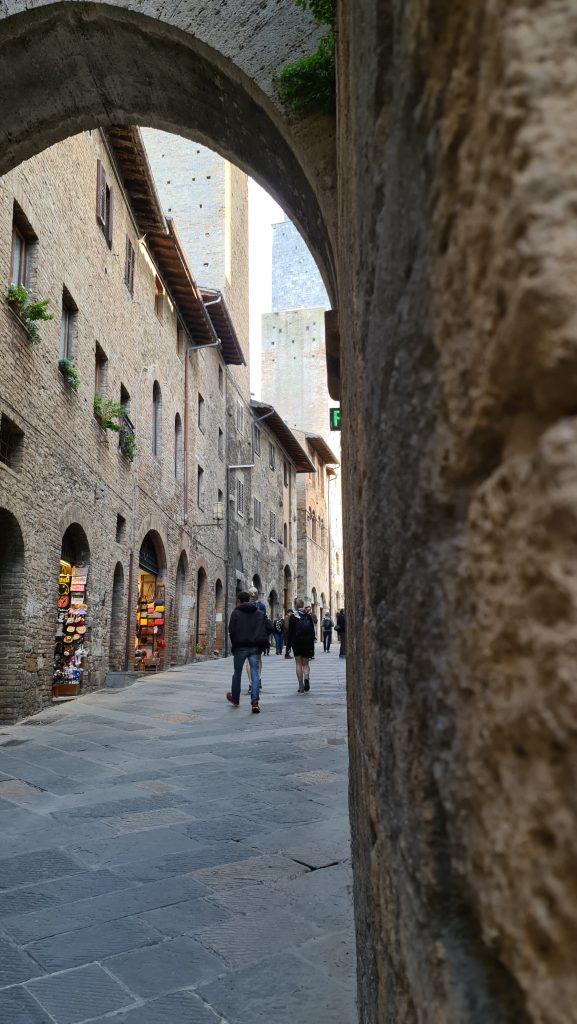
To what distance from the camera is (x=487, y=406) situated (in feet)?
1.84

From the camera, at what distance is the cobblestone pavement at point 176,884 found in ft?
7.63

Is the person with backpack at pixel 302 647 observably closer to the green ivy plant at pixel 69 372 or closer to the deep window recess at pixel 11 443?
the deep window recess at pixel 11 443

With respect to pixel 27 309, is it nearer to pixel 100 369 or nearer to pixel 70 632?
pixel 100 369

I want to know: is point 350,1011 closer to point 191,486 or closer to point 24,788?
point 24,788

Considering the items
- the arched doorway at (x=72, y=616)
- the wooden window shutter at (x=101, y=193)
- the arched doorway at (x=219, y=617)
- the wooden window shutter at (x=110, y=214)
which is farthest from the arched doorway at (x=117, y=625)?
the arched doorway at (x=219, y=617)

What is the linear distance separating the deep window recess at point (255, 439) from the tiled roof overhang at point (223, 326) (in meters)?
3.02

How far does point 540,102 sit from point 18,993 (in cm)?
268

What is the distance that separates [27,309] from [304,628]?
5.79 metres

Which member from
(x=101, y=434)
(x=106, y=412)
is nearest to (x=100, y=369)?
(x=106, y=412)

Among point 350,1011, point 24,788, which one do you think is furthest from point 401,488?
point 24,788

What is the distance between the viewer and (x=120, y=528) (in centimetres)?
1455

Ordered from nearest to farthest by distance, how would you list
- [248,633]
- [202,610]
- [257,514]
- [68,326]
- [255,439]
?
[248,633] → [68,326] → [202,610] → [257,514] → [255,439]

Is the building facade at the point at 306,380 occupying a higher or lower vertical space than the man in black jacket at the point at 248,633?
higher

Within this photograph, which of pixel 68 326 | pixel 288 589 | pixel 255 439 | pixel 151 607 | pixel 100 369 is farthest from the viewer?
pixel 288 589
